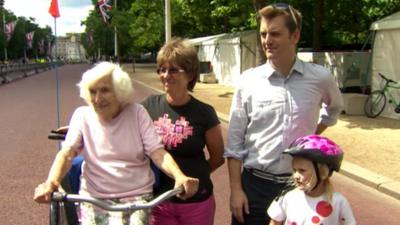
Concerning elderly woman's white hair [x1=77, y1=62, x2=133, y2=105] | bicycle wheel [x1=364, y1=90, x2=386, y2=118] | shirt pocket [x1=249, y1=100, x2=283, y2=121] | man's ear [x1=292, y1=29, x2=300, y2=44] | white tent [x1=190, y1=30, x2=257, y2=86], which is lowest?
bicycle wheel [x1=364, y1=90, x2=386, y2=118]

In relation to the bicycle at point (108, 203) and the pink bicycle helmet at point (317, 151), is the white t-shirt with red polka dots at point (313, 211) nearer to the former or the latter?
the pink bicycle helmet at point (317, 151)

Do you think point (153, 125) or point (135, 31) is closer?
point (153, 125)

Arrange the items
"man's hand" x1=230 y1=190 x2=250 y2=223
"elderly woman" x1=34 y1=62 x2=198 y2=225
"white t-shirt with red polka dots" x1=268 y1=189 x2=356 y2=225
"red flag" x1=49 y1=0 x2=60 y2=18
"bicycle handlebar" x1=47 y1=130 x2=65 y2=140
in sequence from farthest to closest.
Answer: "red flag" x1=49 y1=0 x2=60 y2=18 → "bicycle handlebar" x1=47 y1=130 x2=65 y2=140 → "man's hand" x1=230 y1=190 x2=250 y2=223 → "elderly woman" x1=34 y1=62 x2=198 y2=225 → "white t-shirt with red polka dots" x1=268 y1=189 x2=356 y2=225

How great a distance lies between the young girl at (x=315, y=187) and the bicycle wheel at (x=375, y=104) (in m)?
12.4

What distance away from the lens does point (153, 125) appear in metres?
2.75

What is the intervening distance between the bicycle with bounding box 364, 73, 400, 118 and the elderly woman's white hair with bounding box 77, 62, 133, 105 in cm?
1264

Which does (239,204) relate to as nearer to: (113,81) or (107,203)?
(107,203)

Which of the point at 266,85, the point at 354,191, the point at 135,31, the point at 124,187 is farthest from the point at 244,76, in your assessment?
the point at 135,31

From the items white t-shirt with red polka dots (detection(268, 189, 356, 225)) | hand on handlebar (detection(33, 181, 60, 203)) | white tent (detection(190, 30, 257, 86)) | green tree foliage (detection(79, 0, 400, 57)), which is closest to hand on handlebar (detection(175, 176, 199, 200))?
white t-shirt with red polka dots (detection(268, 189, 356, 225))

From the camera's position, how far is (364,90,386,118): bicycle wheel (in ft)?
46.8

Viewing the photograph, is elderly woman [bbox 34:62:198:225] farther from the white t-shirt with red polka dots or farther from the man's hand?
the white t-shirt with red polka dots

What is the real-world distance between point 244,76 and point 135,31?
41.2m

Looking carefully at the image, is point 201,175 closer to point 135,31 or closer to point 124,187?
point 124,187

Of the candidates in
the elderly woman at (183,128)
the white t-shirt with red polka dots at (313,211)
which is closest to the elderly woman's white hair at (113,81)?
the elderly woman at (183,128)
